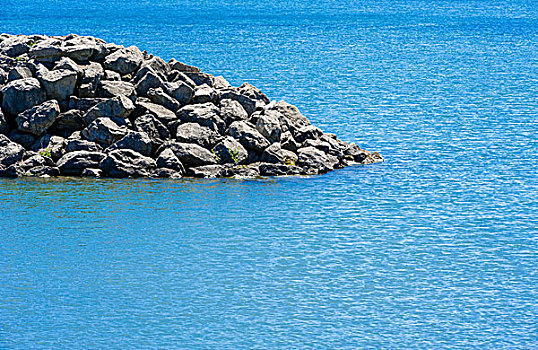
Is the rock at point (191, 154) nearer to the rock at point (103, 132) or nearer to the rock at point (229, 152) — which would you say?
the rock at point (229, 152)

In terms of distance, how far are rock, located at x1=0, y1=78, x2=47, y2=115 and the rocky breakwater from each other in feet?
0.12

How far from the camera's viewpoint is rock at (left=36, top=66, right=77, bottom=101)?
32.9 meters

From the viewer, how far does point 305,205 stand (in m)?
29.6

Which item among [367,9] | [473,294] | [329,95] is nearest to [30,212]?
[473,294]

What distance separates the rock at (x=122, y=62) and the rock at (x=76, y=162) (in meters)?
4.16

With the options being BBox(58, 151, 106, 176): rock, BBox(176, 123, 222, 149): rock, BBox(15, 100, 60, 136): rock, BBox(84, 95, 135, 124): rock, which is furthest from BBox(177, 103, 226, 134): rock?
BBox(15, 100, 60, 136): rock

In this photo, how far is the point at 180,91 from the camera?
33938 millimetres

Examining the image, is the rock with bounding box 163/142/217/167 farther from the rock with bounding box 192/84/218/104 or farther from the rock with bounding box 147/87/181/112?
the rock with bounding box 192/84/218/104

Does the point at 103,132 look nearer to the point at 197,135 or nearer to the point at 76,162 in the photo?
the point at 76,162

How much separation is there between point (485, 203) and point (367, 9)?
127m

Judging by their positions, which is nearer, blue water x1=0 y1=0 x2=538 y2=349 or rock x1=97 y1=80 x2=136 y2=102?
blue water x1=0 y1=0 x2=538 y2=349

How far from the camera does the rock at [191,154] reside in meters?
32.2

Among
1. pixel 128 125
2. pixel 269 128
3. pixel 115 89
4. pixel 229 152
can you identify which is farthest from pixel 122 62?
pixel 269 128

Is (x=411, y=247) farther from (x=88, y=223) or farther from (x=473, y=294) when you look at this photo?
(x=88, y=223)
